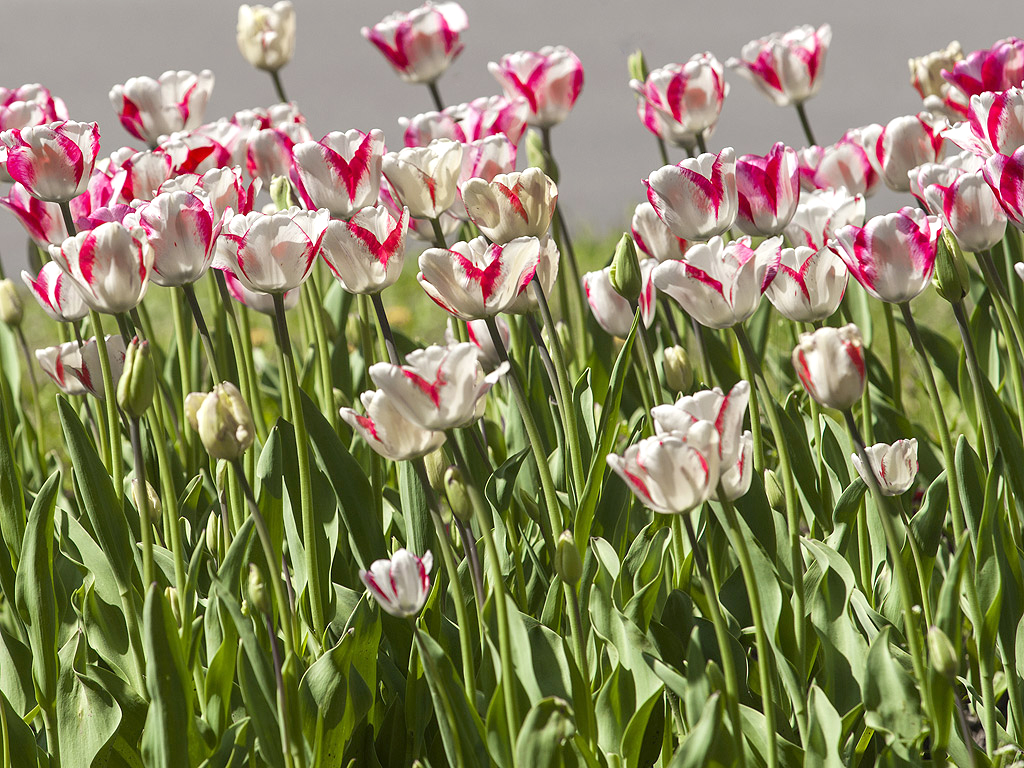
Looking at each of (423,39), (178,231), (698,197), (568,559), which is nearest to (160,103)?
(423,39)

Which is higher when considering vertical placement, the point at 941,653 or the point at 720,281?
the point at 720,281

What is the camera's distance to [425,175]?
1.24m

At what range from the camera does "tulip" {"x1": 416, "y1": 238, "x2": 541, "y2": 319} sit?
995 mm

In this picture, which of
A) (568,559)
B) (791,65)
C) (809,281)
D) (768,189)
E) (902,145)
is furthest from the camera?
(791,65)

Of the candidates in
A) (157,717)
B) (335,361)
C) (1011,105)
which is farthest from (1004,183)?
(335,361)

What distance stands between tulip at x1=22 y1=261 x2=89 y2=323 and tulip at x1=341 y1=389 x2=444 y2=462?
58 cm

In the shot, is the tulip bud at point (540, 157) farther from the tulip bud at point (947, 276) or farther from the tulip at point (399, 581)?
the tulip at point (399, 581)

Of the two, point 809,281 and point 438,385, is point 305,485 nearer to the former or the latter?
point 438,385

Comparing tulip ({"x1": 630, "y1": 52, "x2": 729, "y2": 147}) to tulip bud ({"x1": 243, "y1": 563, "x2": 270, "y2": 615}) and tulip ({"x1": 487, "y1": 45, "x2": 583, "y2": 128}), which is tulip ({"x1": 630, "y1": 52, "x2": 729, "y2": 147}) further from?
tulip bud ({"x1": 243, "y1": 563, "x2": 270, "y2": 615})

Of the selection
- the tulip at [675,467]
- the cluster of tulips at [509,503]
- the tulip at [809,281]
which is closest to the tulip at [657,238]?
the cluster of tulips at [509,503]

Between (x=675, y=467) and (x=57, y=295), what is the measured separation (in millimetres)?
869

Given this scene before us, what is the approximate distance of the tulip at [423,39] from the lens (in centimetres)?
189

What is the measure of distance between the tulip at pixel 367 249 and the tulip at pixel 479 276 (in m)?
0.06

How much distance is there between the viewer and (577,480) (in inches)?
48.5
